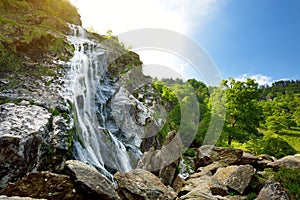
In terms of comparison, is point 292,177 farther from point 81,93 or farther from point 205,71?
point 81,93

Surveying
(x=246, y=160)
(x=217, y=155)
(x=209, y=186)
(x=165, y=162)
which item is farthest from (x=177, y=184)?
(x=246, y=160)

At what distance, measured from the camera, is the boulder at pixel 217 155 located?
14.0 metres

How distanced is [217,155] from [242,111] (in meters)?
13.9

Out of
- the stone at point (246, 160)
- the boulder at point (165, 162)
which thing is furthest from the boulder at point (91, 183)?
the stone at point (246, 160)

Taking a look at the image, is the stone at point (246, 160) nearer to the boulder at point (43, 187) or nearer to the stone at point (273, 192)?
the stone at point (273, 192)

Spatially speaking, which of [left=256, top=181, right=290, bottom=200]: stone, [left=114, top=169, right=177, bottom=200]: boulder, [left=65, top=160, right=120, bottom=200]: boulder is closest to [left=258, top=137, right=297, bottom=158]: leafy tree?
[left=256, top=181, right=290, bottom=200]: stone

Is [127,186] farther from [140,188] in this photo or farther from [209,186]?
[209,186]

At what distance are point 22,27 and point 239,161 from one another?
18.7 metres

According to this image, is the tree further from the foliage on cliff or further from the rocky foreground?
the foliage on cliff

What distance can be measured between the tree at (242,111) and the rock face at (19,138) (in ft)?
69.1

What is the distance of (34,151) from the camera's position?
32.5ft

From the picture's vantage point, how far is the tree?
26.4 meters

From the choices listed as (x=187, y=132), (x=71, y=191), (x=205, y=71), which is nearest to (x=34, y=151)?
(x=71, y=191)

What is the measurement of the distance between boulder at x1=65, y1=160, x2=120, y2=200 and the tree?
862 inches
